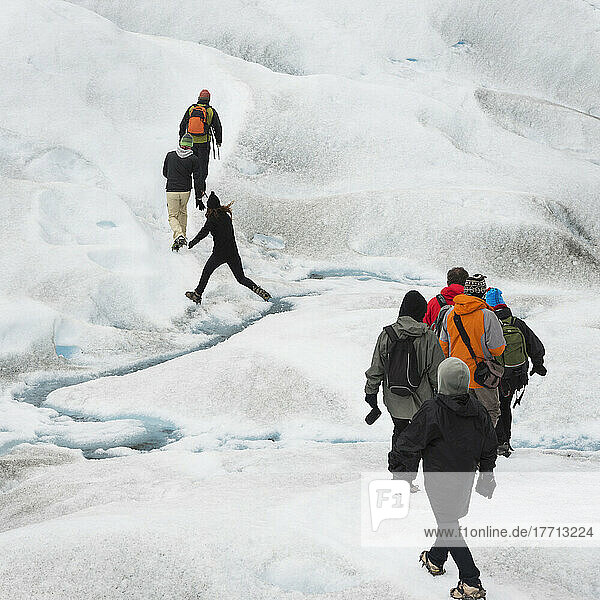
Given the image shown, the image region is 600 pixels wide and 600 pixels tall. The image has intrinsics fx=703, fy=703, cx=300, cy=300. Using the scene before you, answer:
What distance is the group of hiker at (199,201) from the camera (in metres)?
12.3

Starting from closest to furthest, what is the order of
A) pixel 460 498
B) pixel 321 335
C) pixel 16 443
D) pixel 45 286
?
pixel 460 498
pixel 16 443
pixel 321 335
pixel 45 286

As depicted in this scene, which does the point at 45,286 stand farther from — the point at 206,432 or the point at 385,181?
the point at 385,181

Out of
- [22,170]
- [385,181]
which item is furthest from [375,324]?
[22,170]

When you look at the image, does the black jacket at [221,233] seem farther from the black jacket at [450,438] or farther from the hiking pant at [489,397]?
the black jacket at [450,438]

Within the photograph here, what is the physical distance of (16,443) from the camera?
8.63 meters

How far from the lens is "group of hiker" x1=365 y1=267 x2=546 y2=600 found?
14.3 feet

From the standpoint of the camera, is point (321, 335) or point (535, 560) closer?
point (535, 560)

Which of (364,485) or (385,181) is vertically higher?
(385,181)

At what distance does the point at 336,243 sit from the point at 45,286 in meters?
7.07

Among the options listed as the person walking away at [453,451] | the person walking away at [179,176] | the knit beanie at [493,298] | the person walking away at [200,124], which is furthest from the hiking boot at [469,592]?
the person walking away at [200,124]

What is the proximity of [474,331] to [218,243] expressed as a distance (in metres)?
6.97

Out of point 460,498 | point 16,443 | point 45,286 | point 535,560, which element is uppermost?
point 460,498

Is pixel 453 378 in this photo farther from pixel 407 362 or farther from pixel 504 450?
pixel 504 450

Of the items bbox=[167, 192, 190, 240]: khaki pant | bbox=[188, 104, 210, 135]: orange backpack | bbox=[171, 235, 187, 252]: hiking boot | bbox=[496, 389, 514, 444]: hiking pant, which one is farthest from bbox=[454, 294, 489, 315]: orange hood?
bbox=[188, 104, 210, 135]: orange backpack
